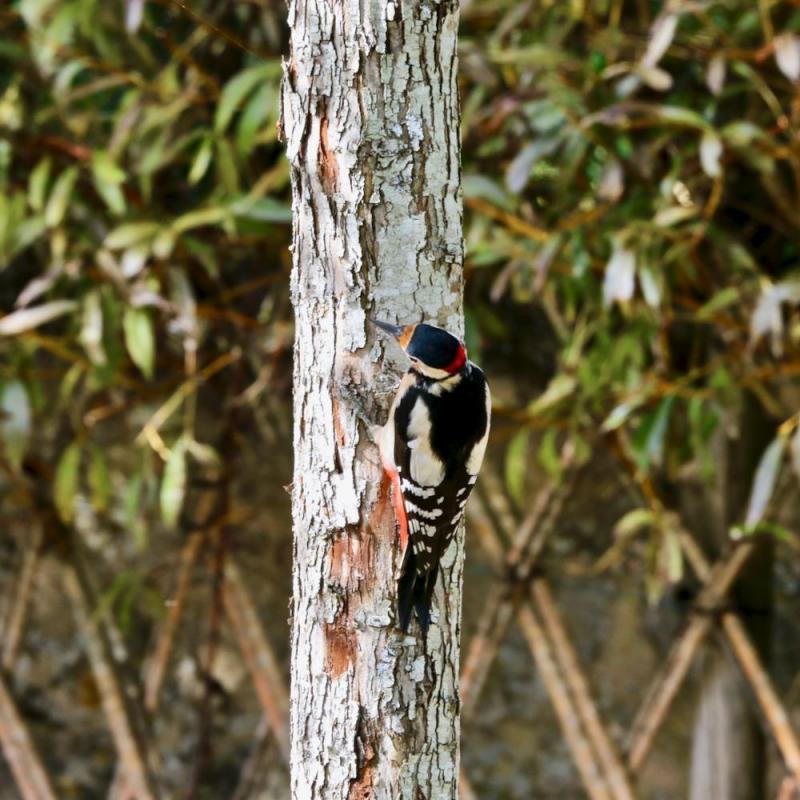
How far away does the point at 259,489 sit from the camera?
2.71 m

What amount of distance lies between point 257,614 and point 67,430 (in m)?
0.58

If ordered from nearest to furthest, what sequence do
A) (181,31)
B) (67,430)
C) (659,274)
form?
(659,274)
(181,31)
(67,430)

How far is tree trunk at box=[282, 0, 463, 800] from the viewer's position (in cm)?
110

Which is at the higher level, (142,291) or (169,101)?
(169,101)

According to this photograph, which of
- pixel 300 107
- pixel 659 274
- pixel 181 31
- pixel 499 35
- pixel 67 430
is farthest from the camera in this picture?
pixel 67 430

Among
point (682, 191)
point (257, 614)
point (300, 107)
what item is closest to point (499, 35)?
point (682, 191)

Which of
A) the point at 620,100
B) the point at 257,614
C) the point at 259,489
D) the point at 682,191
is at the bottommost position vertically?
the point at 257,614

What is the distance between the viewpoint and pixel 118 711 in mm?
2578

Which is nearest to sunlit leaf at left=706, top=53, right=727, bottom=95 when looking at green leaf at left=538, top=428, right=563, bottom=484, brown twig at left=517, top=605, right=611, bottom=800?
green leaf at left=538, top=428, right=563, bottom=484

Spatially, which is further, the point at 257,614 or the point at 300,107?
the point at 257,614

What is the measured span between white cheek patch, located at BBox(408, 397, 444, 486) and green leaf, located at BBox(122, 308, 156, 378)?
2.77 feet

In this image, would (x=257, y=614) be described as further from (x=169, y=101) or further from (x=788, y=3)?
(x=788, y=3)

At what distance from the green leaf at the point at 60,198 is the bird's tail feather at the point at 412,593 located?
1.14 metres

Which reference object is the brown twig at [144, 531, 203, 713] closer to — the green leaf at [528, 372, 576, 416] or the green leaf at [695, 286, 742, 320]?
the green leaf at [528, 372, 576, 416]
